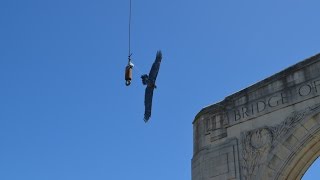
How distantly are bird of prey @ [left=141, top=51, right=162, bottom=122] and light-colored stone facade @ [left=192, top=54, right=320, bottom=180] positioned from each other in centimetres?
206

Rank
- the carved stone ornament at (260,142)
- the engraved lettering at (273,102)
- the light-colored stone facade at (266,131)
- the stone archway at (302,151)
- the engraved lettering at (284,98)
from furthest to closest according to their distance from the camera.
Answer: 1. the engraved lettering at (273,102)
2. the engraved lettering at (284,98)
3. the carved stone ornament at (260,142)
4. the light-colored stone facade at (266,131)
5. the stone archway at (302,151)

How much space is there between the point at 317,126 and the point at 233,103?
293cm

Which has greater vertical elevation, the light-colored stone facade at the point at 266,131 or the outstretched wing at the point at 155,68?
the outstretched wing at the point at 155,68

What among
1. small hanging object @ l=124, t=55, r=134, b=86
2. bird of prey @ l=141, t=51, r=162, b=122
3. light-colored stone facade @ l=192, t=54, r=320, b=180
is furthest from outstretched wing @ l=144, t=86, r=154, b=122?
light-colored stone facade @ l=192, t=54, r=320, b=180

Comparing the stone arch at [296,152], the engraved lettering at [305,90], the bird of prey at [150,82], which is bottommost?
the stone arch at [296,152]

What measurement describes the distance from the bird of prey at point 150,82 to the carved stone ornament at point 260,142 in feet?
9.59

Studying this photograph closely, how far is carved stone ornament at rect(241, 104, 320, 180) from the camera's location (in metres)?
13.5

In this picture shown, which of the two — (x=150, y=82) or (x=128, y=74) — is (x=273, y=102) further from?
(x=128, y=74)

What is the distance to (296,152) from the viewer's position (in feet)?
43.6

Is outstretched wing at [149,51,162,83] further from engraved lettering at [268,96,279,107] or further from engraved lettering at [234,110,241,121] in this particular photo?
engraved lettering at [268,96,279,107]

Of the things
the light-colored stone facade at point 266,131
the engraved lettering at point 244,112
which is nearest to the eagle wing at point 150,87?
the light-colored stone facade at point 266,131

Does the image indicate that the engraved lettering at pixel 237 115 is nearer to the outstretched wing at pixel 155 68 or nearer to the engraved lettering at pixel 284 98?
the engraved lettering at pixel 284 98

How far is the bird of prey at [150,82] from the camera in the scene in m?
14.4

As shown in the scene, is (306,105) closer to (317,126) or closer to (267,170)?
(317,126)
